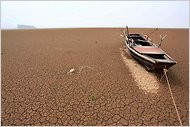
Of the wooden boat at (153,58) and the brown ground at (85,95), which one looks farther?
the wooden boat at (153,58)

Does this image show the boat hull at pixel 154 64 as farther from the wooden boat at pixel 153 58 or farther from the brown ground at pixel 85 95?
the brown ground at pixel 85 95

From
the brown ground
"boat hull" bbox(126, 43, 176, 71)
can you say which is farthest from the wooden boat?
the brown ground

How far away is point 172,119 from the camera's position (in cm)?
418

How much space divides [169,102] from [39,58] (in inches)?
240

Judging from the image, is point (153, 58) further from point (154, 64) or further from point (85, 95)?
point (85, 95)

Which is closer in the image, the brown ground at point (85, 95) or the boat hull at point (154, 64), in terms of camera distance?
the brown ground at point (85, 95)

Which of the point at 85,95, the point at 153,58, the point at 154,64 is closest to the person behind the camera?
the point at 85,95

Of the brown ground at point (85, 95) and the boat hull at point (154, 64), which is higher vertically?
the boat hull at point (154, 64)

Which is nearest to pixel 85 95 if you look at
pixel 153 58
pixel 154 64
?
pixel 154 64

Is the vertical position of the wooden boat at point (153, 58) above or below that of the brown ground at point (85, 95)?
above

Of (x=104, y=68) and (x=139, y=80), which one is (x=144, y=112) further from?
(x=104, y=68)

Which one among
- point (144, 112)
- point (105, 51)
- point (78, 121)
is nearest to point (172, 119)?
point (144, 112)

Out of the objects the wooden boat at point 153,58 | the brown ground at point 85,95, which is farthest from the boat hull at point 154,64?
the brown ground at point 85,95

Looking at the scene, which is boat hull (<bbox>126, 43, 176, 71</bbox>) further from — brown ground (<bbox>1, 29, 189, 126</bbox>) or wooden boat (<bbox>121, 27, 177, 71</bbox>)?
brown ground (<bbox>1, 29, 189, 126</bbox>)
